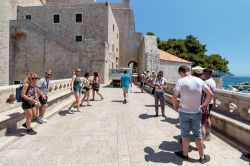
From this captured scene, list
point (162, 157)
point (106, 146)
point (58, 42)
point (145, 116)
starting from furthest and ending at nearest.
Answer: point (58, 42), point (145, 116), point (106, 146), point (162, 157)

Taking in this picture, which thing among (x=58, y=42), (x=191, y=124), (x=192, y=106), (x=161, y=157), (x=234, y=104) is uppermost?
(x=58, y=42)

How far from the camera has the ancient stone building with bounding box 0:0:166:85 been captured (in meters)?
25.2

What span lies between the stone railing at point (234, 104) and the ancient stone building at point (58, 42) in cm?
1599

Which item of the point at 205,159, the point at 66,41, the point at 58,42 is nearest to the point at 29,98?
the point at 205,159

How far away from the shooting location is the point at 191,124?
4.18 metres

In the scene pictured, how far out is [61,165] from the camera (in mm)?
3922

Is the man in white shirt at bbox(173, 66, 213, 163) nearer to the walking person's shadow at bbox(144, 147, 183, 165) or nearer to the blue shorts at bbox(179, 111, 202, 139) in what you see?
the blue shorts at bbox(179, 111, 202, 139)

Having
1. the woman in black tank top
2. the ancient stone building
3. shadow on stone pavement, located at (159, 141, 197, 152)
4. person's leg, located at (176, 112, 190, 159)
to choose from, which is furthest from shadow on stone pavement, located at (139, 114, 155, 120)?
the ancient stone building

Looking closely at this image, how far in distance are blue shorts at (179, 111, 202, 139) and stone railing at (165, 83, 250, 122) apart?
2019 mm

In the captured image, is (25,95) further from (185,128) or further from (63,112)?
(185,128)

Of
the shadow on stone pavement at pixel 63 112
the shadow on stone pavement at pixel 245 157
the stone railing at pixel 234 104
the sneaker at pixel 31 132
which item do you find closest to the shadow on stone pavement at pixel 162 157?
the shadow on stone pavement at pixel 245 157

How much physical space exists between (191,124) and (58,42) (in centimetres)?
A: 2441

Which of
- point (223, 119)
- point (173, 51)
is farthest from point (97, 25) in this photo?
point (223, 119)

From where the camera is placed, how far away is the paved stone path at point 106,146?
4136 mm
